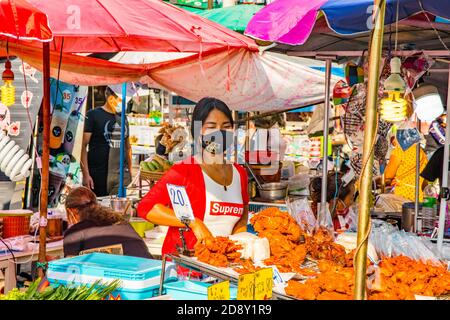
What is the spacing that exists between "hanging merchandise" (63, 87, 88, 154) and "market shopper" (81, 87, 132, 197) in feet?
0.42

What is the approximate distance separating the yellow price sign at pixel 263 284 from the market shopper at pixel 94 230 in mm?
1982

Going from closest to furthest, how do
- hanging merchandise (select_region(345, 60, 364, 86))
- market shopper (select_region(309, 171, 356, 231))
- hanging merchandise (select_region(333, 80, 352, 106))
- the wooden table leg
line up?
the wooden table leg
hanging merchandise (select_region(345, 60, 364, 86))
hanging merchandise (select_region(333, 80, 352, 106))
market shopper (select_region(309, 171, 356, 231))

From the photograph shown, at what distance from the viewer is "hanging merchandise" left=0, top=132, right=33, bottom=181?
3.92 metres

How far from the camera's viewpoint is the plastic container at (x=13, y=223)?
16.0 feet

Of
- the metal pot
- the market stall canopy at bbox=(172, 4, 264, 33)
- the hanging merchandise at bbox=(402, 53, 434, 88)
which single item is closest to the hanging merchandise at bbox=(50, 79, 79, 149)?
the market stall canopy at bbox=(172, 4, 264, 33)

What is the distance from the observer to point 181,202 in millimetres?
2990

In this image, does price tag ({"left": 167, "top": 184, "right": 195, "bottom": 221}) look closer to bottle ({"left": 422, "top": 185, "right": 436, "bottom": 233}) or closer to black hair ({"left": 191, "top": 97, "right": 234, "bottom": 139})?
black hair ({"left": 191, "top": 97, "right": 234, "bottom": 139})

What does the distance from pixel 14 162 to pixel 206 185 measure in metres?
1.31

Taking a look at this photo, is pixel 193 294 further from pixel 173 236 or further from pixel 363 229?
pixel 363 229

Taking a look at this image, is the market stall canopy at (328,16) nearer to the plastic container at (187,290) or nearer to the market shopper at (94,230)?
the plastic container at (187,290)

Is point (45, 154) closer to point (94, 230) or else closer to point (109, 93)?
point (94, 230)

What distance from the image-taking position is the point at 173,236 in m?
3.41

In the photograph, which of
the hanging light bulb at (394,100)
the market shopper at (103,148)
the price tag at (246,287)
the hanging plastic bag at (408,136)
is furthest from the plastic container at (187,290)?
the market shopper at (103,148)

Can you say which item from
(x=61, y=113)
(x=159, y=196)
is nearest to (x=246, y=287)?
(x=159, y=196)
